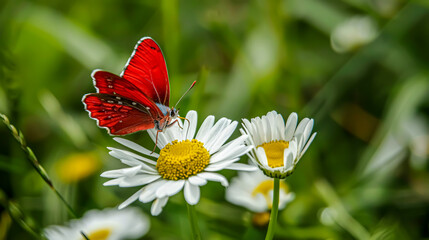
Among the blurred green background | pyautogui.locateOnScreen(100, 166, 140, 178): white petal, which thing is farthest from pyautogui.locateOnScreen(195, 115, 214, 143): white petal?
the blurred green background

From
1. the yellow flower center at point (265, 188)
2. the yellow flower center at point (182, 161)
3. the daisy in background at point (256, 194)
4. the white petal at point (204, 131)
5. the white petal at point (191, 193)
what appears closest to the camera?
the white petal at point (191, 193)

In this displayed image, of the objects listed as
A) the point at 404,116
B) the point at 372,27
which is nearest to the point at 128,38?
the point at 372,27

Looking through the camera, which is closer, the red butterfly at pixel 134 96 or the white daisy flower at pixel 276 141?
the white daisy flower at pixel 276 141

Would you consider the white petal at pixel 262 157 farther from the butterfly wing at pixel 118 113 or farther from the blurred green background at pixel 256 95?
the blurred green background at pixel 256 95

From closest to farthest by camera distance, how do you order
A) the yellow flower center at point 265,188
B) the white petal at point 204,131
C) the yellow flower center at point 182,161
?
the yellow flower center at point 182,161 → the white petal at point 204,131 → the yellow flower center at point 265,188

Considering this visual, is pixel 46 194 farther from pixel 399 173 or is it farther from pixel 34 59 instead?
pixel 399 173

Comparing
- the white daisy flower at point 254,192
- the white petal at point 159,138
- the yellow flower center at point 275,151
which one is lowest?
the white daisy flower at point 254,192

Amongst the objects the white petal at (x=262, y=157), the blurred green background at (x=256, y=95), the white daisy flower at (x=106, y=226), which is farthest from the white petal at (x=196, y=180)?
the white daisy flower at (x=106, y=226)

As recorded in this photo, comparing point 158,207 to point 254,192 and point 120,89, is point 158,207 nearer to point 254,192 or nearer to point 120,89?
point 120,89

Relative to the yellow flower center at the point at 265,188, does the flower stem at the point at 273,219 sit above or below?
above
